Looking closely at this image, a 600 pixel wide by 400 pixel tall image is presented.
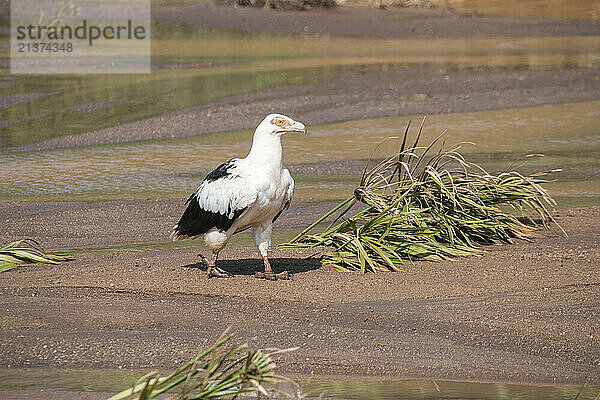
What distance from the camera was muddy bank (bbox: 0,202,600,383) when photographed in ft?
20.8

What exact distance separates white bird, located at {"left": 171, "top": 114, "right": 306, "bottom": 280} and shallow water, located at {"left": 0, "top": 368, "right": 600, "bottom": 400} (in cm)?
191

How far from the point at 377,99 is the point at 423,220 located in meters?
8.68

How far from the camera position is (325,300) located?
7.69 m

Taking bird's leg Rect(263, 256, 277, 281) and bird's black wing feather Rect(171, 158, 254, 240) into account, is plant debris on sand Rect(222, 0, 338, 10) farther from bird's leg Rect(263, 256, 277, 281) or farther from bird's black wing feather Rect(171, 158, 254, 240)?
bird's leg Rect(263, 256, 277, 281)

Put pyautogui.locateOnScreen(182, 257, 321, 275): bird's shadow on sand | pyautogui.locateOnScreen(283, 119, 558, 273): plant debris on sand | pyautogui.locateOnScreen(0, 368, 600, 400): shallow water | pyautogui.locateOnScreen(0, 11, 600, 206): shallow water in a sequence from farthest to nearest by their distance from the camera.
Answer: pyautogui.locateOnScreen(0, 11, 600, 206): shallow water → pyautogui.locateOnScreen(283, 119, 558, 273): plant debris on sand → pyautogui.locateOnScreen(182, 257, 321, 275): bird's shadow on sand → pyautogui.locateOnScreen(0, 368, 600, 400): shallow water

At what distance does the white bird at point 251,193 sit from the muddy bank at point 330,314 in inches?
18.5

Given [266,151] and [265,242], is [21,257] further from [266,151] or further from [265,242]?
[266,151]

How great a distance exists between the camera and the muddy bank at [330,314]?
635 cm

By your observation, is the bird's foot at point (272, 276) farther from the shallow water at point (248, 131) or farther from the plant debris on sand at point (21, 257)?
the shallow water at point (248, 131)

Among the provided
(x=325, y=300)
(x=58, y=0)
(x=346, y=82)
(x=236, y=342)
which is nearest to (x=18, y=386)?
(x=236, y=342)

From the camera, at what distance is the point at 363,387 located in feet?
19.7

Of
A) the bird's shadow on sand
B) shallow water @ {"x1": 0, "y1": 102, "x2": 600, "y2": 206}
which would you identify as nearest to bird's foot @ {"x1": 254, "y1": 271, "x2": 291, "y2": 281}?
the bird's shadow on sand

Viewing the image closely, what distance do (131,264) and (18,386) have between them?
112 inches

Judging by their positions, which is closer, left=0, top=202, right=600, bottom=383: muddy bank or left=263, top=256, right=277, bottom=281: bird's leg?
left=0, top=202, right=600, bottom=383: muddy bank
